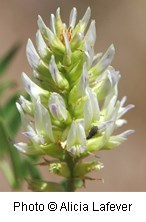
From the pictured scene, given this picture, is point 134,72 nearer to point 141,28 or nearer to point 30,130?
point 141,28

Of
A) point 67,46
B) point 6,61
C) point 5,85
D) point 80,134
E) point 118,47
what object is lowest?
point 80,134

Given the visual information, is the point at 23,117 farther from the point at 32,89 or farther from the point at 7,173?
the point at 7,173

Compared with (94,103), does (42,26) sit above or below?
above

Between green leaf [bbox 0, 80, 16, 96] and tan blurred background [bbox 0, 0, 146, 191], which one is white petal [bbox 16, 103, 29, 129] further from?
tan blurred background [bbox 0, 0, 146, 191]

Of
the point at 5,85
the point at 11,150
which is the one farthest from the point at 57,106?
the point at 5,85

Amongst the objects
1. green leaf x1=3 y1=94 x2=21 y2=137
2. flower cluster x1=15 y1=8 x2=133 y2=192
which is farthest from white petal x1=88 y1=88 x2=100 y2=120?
green leaf x1=3 y1=94 x2=21 y2=137

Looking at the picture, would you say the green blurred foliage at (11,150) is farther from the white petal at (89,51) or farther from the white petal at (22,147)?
the white petal at (89,51)
